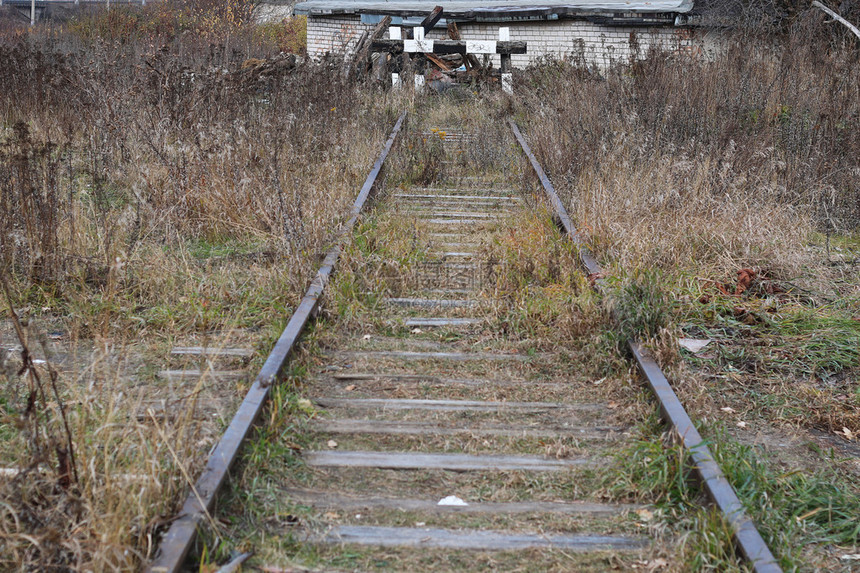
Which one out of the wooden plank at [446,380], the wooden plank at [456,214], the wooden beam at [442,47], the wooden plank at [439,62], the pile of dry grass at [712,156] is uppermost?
the wooden beam at [442,47]

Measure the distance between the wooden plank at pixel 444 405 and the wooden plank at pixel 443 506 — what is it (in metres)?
0.85

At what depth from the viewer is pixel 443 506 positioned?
319 centimetres

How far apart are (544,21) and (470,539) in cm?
2207

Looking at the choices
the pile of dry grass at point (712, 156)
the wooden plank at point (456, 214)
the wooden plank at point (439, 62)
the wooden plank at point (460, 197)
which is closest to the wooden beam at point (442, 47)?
the wooden plank at point (439, 62)

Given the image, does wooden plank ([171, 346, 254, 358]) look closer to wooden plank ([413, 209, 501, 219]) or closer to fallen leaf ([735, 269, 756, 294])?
fallen leaf ([735, 269, 756, 294])

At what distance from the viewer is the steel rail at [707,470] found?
8.77 ft

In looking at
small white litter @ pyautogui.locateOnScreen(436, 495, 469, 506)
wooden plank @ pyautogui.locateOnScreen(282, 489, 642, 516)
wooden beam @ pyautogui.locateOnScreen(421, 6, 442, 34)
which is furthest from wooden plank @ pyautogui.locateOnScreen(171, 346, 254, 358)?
wooden beam @ pyautogui.locateOnScreen(421, 6, 442, 34)

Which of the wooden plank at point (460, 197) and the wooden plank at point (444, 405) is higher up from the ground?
the wooden plank at point (460, 197)

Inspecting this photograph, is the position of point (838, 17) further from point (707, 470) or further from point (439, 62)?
point (707, 470)

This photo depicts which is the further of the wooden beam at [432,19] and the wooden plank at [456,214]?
the wooden beam at [432,19]

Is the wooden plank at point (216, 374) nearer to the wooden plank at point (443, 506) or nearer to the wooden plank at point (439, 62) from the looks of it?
the wooden plank at point (443, 506)

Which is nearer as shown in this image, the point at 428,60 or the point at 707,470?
the point at 707,470

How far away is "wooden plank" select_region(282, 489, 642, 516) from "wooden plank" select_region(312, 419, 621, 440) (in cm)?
57

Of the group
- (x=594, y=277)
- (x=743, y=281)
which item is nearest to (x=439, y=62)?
(x=743, y=281)
